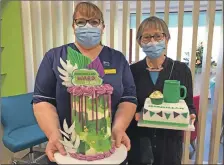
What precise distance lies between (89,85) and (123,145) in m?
0.27

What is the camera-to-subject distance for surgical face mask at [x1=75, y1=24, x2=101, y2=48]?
1022 millimetres

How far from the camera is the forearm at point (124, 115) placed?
3.16 ft

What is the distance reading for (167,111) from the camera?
1.12m

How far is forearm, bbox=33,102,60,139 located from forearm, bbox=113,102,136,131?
0.23 metres

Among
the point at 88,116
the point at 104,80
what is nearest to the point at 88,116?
the point at 88,116

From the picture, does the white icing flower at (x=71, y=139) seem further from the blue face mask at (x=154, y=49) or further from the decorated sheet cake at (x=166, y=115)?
the blue face mask at (x=154, y=49)

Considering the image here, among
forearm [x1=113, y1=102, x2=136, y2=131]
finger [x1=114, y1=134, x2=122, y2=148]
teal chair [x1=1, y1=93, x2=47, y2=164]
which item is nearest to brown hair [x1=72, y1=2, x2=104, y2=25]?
forearm [x1=113, y1=102, x2=136, y2=131]

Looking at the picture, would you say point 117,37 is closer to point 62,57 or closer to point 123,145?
point 62,57

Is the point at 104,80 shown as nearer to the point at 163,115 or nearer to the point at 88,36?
the point at 88,36

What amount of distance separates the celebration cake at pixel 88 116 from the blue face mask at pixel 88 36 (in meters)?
0.24

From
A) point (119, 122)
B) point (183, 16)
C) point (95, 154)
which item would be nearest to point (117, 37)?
point (183, 16)

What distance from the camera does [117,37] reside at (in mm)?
2393

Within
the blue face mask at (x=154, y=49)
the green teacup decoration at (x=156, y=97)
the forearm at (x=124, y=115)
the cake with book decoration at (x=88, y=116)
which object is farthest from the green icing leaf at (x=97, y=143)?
the blue face mask at (x=154, y=49)

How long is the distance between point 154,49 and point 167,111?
0.35 m
